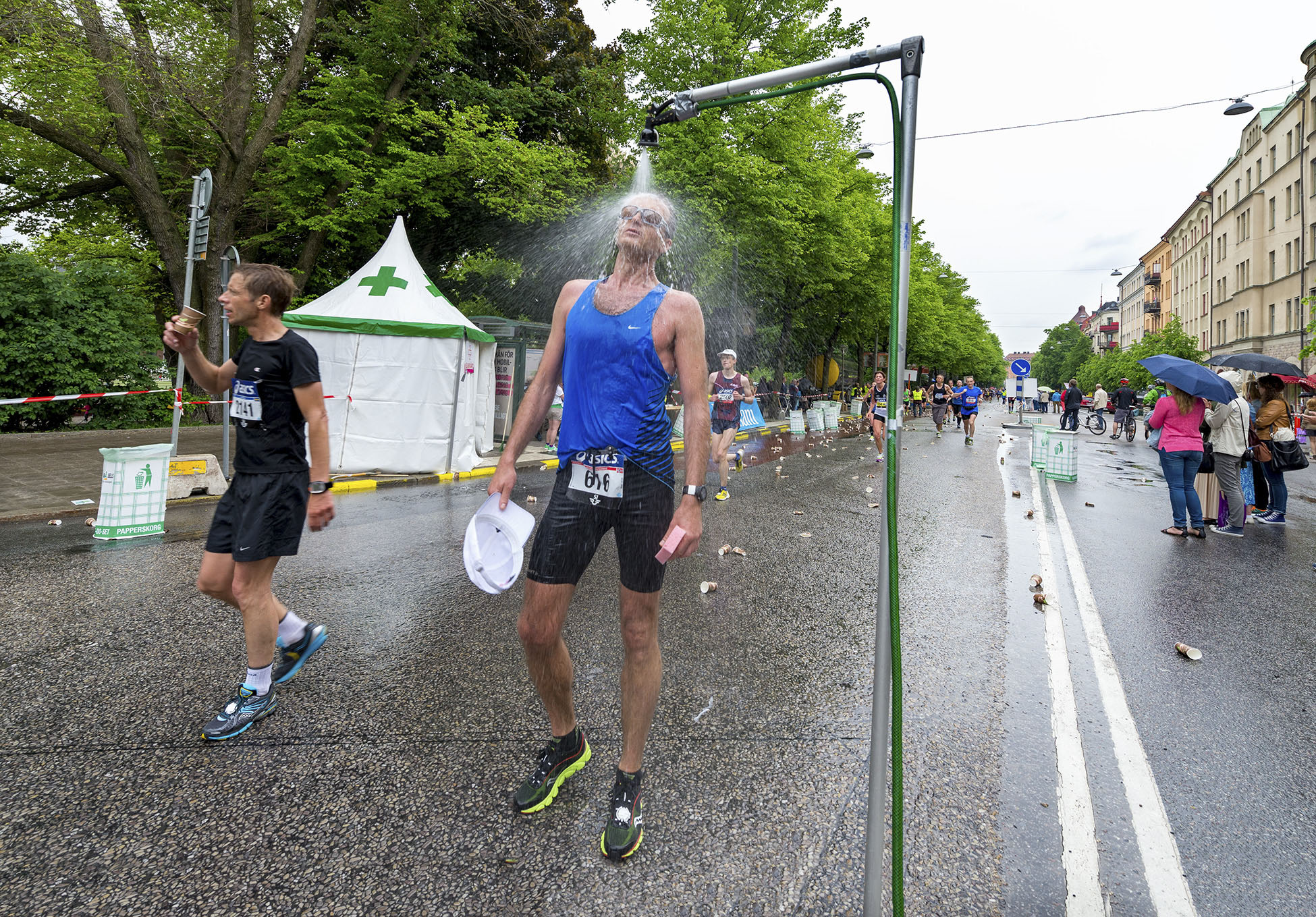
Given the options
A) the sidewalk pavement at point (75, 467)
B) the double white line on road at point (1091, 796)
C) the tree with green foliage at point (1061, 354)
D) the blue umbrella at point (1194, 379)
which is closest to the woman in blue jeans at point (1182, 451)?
the blue umbrella at point (1194, 379)

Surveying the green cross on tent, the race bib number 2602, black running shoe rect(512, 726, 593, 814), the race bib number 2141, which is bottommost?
black running shoe rect(512, 726, 593, 814)

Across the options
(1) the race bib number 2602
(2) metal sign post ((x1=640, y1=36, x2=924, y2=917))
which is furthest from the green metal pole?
(1) the race bib number 2602

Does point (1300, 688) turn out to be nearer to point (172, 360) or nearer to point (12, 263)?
point (12, 263)


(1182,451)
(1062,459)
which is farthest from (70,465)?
(1062,459)

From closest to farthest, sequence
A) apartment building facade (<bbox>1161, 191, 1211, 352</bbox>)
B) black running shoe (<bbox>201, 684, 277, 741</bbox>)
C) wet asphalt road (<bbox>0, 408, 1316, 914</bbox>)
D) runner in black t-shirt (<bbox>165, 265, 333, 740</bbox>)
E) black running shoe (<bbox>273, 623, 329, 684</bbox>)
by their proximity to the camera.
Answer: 1. wet asphalt road (<bbox>0, 408, 1316, 914</bbox>)
2. black running shoe (<bbox>201, 684, 277, 741</bbox>)
3. runner in black t-shirt (<bbox>165, 265, 333, 740</bbox>)
4. black running shoe (<bbox>273, 623, 329, 684</bbox>)
5. apartment building facade (<bbox>1161, 191, 1211, 352</bbox>)

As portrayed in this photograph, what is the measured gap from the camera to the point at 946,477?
12836mm

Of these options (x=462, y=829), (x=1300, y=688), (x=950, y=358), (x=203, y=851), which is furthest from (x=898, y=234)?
(x=950, y=358)

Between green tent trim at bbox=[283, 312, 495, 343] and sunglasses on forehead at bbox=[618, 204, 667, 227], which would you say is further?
green tent trim at bbox=[283, 312, 495, 343]

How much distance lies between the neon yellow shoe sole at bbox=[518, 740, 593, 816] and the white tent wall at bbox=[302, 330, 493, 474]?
1020cm

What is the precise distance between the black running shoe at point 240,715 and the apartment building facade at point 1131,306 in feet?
362

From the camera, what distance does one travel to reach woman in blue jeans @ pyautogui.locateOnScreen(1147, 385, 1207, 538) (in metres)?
7.96

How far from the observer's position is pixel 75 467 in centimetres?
1146

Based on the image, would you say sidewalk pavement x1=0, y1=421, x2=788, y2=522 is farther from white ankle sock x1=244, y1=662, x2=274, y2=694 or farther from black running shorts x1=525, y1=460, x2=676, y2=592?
black running shorts x1=525, y1=460, x2=676, y2=592

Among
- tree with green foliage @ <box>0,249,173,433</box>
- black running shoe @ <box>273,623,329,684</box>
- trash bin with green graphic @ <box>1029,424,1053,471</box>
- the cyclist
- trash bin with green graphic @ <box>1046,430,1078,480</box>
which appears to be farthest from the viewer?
the cyclist
